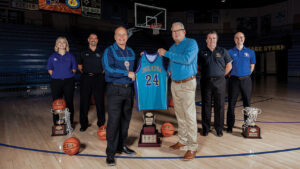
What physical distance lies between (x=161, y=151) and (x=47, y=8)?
1175 centimetres

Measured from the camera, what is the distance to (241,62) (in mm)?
3814

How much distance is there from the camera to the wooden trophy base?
3.32 meters

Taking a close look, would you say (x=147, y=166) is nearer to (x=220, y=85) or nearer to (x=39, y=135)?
(x=220, y=85)

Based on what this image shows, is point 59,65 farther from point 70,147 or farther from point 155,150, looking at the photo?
point 155,150

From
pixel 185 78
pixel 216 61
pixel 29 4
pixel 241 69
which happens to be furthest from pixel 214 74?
pixel 29 4

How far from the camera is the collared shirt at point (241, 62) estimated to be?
12.5ft

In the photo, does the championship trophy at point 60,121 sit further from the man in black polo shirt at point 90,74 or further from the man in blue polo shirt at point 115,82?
the man in blue polo shirt at point 115,82

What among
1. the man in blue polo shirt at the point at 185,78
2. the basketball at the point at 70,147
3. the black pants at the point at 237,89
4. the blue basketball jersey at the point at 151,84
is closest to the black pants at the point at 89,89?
the blue basketball jersey at the point at 151,84

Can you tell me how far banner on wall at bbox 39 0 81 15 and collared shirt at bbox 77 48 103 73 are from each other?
31.6ft

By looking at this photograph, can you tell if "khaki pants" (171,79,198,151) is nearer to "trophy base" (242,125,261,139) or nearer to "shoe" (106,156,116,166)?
"shoe" (106,156,116,166)

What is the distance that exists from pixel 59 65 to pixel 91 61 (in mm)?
615

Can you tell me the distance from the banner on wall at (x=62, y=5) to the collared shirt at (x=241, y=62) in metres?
11.4

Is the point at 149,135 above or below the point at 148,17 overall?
below

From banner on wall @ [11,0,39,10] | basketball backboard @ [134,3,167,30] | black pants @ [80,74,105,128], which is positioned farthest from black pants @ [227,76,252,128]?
banner on wall @ [11,0,39,10]
